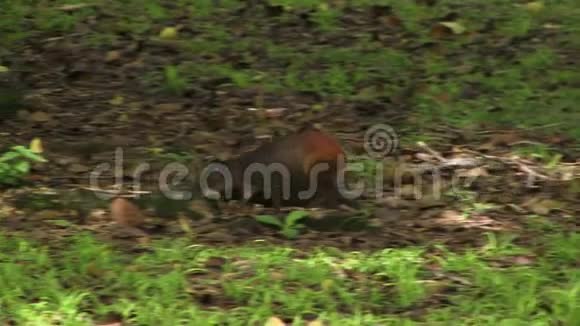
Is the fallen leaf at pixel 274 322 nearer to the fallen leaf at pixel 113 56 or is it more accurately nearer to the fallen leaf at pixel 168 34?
the fallen leaf at pixel 113 56

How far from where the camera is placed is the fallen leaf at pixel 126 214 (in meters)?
4.17

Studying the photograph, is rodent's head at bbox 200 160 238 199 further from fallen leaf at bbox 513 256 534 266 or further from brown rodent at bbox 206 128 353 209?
fallen leaf at bbox 513 256 534 266

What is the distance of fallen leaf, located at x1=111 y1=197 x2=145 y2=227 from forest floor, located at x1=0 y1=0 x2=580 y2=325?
0.04 m

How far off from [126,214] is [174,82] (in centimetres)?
149

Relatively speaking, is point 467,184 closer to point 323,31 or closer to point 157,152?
point 157,152

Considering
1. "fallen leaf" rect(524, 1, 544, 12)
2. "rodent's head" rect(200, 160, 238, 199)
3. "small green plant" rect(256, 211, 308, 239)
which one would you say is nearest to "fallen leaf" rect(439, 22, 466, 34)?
"fallen leaf" rect(524, 1, 544, 12)

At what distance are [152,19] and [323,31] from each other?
1031 mm

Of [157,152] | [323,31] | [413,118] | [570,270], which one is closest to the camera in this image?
[570,270]

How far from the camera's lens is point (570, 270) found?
367 centimetres

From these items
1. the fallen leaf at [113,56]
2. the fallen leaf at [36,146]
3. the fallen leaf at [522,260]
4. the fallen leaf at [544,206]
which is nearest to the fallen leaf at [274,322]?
the fallen leaf at [522,260]

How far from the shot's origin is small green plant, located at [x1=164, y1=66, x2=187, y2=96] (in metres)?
5.52

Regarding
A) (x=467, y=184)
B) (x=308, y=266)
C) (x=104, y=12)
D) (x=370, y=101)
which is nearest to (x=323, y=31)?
(x=370, y=101)

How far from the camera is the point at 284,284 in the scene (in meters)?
3.63
